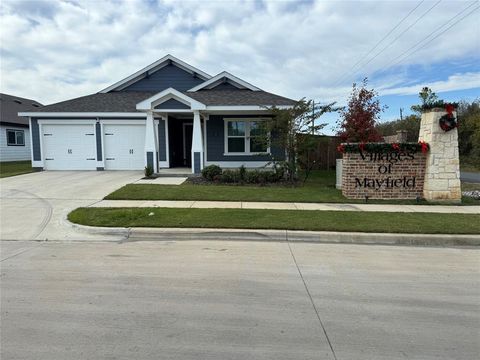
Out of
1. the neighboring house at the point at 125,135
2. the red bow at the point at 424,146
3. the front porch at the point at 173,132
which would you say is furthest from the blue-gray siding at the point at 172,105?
the red bow at the point at 424,146

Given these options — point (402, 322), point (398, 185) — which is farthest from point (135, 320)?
point (398, 185)

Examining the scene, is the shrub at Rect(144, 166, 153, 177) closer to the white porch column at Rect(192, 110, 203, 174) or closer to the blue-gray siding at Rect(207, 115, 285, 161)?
the white porch column at Rect(192, 110, 203, 174)

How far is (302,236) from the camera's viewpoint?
686 centimetres

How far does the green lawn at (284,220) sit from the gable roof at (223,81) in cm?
1197

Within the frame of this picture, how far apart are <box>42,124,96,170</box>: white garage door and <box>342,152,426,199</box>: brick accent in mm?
13556

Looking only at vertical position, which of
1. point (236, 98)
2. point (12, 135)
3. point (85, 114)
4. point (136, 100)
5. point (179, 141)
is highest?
point (136, 100)

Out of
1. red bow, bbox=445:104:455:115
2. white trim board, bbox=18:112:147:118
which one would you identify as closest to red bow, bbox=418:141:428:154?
red bow, bbox=445:104:455:115

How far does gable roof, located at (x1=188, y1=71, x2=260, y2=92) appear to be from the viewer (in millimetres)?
18953

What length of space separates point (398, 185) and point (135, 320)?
9831 mm

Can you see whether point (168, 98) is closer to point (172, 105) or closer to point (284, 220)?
point (172, 105)

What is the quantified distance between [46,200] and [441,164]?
1220 centimetres

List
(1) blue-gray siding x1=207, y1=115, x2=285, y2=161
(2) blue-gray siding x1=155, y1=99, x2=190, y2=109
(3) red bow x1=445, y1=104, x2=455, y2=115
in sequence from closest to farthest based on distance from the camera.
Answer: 1. (3) red bow x1=445, y1=104, x2=455, y2=115
2. (2) blue-gray siding x1=155, y1=99, x2=190, y2=109
3. (1) blue-gray siding x1=207, y1=115, x2=285, y2=161

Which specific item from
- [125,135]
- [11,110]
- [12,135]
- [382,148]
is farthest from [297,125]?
[11,110]

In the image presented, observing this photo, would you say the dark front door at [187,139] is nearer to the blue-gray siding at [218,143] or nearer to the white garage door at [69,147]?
the blue-gray siding at [218,143]
